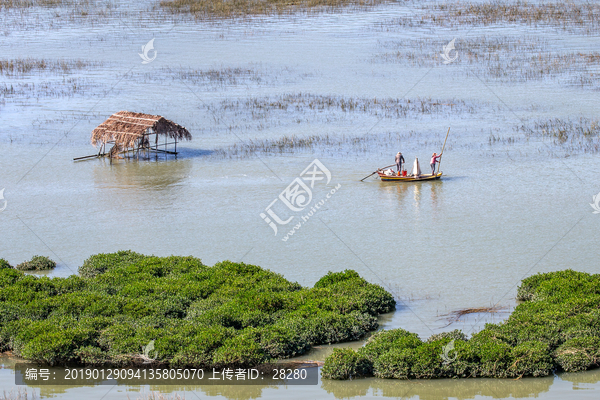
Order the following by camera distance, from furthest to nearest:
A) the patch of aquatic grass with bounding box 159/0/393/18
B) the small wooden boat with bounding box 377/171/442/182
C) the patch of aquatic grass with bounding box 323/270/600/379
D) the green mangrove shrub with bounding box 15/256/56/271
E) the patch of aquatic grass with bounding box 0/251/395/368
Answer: the patch of aquatic grass with bounding box 159/0/393/18
the small wooden boat with bounding box 377/171/442/182
the green mangrove shrub with bounding box 15/256/56/271
the patch of aquatic grass with bounding box 0/251/395/368
the patch of aquatic grass with bounding box 323/270/600/379

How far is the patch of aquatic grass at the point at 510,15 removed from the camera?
57.5m

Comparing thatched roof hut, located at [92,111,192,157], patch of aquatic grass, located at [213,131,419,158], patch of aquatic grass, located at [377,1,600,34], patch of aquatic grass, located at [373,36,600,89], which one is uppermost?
patch of aquatic grass, located at [377,1,600,34]

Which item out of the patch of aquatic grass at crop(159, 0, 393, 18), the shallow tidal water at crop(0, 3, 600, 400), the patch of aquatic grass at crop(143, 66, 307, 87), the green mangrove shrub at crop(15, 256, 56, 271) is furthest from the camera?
the patch of aquatic grass at crop(159, 0, 393, 18)

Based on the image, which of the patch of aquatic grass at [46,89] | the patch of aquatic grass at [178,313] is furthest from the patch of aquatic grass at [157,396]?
the patch of aquatic grass at [46,89]

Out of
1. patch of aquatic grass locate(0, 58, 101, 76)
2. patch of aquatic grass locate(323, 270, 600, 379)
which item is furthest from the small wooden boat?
patch of aquatic grass locate(0, 58, 101, 76)

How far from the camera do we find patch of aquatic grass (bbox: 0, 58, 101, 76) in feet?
158

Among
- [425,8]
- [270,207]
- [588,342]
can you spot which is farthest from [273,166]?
[425,8]

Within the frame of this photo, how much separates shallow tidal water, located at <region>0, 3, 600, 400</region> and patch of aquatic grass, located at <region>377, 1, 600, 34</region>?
6.61 meters

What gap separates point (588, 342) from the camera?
1280cm

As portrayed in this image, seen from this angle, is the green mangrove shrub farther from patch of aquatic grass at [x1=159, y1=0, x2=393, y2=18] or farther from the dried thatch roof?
patch of aquatic grass at [x1=159, y1=0, x2=393, y2=18]

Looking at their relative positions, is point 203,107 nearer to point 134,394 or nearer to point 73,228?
point 73,228

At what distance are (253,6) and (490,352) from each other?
5908 cm

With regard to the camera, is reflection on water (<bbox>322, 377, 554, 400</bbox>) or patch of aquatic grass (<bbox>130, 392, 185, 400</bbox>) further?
reflection on water (<bbox>322, 377, 554, 400</bbox>)

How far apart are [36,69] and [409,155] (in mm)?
29377
